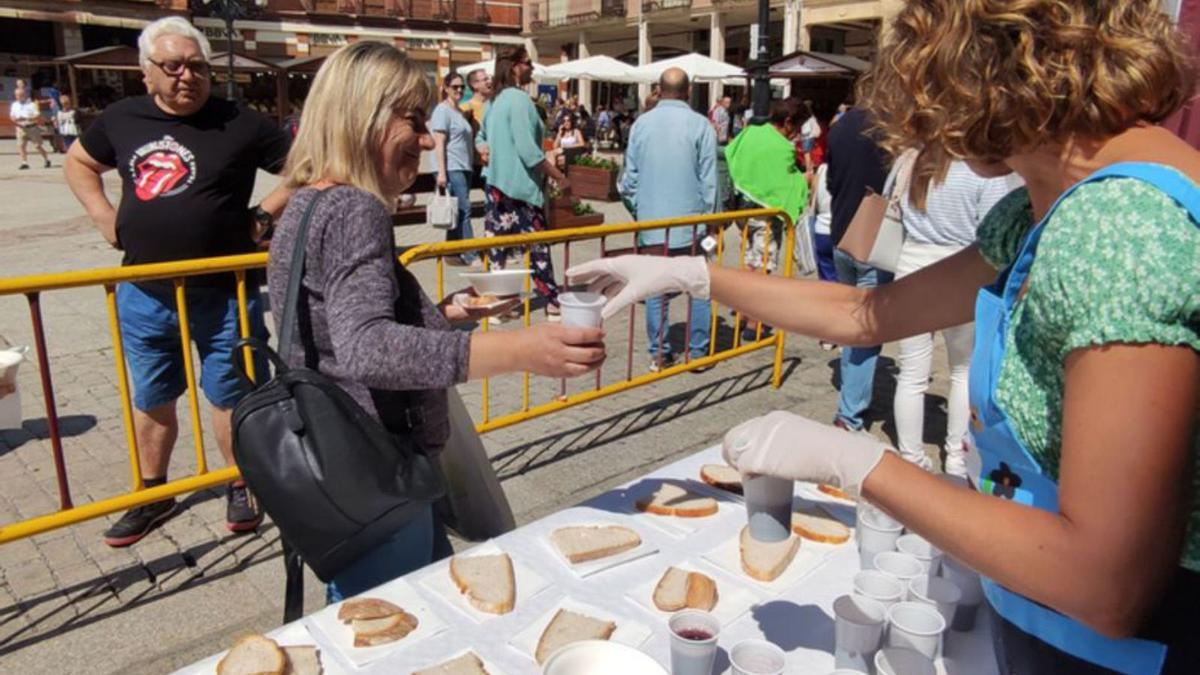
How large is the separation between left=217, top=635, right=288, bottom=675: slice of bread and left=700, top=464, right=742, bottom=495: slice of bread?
1.17 m

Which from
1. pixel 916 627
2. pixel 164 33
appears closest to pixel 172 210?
pixel 164 33

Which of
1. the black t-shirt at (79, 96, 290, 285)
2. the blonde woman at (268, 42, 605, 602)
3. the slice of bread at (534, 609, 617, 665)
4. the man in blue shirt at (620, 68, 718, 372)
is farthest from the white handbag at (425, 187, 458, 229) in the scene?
the slice of bread at (534, 609, 617, 665)

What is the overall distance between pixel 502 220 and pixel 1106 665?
21.9 ft

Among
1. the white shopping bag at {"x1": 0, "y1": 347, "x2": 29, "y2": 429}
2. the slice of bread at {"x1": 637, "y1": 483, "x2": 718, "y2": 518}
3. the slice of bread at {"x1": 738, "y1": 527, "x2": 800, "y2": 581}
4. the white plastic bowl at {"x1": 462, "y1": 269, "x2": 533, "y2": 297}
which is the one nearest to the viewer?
the slice of bread at {"x1": 738, "y1": 527, "x2": 800, "y2": 581}

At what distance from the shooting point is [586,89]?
42656mm

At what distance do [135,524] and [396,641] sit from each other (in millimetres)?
2716

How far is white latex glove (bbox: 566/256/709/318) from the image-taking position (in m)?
2.15

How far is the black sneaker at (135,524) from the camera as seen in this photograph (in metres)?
3.64

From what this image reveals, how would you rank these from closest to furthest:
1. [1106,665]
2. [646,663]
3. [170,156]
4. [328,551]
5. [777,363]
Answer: [1106,665], [646,663], [328,551], [170,156], [777,363]

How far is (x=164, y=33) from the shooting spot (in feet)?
11.8

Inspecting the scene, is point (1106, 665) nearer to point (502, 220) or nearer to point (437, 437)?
point (437, 437)

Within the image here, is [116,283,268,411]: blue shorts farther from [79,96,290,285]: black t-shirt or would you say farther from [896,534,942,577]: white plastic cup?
[896,534,942,577]: white plastic cup

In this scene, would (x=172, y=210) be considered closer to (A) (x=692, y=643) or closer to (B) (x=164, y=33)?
(B) (x=164, y=33)

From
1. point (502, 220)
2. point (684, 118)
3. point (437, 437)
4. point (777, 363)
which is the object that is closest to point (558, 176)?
point (502, 220)
